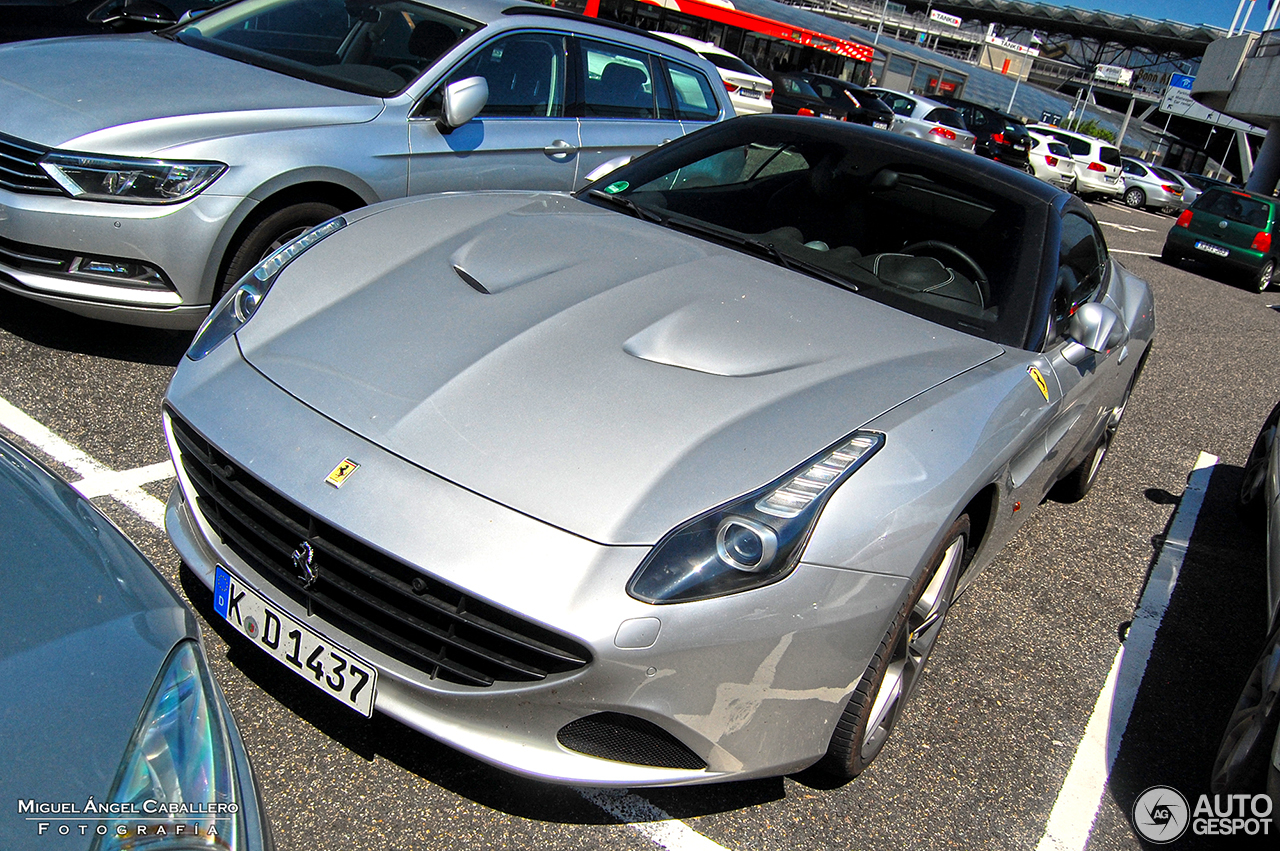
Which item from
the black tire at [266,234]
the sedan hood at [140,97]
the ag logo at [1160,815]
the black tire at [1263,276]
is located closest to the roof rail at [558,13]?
the sedan hood at [140,97]

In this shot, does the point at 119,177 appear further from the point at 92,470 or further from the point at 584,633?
the point at 584,633

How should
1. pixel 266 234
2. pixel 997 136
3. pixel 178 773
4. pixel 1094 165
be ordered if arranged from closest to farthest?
pixel 178 773 → pixel 266 234 → pixel 997 136 → pixel 1094 165

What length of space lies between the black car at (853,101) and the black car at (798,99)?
19cm

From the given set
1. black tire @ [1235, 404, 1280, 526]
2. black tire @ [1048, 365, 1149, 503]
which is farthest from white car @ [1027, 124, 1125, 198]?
black tire @ [1048, 365, 1149, 503]

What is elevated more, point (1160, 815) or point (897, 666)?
point (897, 666)

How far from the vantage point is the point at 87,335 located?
13.3 feet

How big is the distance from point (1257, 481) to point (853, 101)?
58.1 ft

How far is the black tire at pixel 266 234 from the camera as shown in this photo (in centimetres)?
373

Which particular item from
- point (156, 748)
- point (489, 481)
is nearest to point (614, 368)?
point (489, 481)

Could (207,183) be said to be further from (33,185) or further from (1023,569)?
(1023,569)

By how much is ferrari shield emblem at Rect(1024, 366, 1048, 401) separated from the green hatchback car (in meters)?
14.3

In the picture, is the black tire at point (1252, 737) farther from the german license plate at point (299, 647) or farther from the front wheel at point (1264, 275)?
the front wheel at point (1264, 275)

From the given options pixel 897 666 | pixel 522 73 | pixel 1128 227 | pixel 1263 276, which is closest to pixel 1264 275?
pixel 1263 276

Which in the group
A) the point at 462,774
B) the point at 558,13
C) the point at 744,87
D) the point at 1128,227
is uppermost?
the point at 558,13
